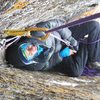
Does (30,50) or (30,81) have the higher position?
(30,50)

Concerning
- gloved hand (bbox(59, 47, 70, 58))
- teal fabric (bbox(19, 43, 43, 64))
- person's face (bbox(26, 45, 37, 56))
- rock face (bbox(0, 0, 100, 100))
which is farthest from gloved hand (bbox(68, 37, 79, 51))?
person's face (bbox(26, 45, 37, 56))

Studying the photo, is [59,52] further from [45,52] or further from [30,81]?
[30,81]

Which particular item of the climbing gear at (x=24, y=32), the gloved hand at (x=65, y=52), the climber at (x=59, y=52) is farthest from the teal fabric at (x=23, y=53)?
the gloved hand at (x=65, y=52)

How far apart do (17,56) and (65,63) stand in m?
0.98

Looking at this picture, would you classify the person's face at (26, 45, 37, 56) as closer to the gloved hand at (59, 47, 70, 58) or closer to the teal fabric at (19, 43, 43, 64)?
A: the teal fabric at (19, 43, 43, 64)

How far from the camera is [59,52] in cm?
385

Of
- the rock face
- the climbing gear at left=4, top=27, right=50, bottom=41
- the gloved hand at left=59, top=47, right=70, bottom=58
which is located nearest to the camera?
the rock face

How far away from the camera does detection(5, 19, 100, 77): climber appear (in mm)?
3139

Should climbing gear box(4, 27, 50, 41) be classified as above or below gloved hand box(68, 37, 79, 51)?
above

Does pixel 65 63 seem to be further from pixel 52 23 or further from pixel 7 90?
pixel 7 90

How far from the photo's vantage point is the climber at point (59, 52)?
10.3 ft

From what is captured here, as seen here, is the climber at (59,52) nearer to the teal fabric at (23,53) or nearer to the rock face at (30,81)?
the teal fabric at (23,53)

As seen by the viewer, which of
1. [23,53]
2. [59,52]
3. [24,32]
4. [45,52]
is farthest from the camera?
[59,52]

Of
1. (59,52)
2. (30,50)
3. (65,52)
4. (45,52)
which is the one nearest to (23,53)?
(30,50)
